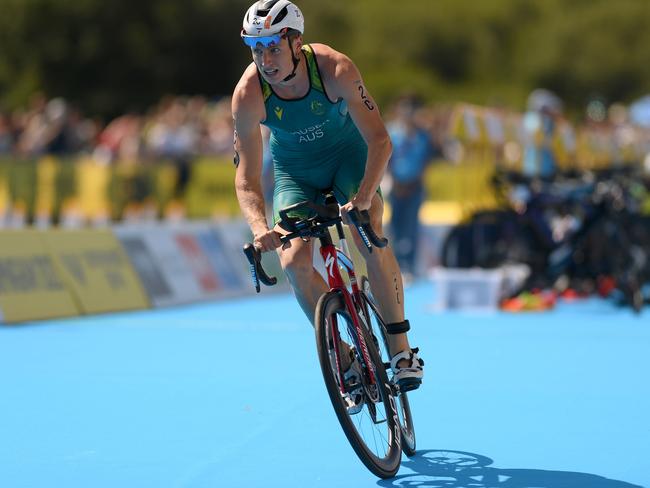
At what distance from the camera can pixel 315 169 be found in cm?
675

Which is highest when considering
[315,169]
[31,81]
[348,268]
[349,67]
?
[349,67]

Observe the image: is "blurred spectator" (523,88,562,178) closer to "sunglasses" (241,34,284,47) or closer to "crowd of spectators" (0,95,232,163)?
"crowd of spectators" (0,95,232,163)

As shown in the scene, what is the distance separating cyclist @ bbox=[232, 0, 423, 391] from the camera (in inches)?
245

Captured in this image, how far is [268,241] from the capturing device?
236 inches

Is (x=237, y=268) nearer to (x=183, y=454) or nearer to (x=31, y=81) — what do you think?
(x=183, y=454)

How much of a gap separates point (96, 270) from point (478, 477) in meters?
8.22

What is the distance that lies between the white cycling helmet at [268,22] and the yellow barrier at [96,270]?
747cm

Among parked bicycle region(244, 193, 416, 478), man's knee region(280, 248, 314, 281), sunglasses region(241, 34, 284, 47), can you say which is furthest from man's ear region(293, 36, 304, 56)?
man's knee region(280, 248, 314, 281)

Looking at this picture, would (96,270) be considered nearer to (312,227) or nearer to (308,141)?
(308,141)

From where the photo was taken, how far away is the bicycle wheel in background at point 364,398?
19.0 ft

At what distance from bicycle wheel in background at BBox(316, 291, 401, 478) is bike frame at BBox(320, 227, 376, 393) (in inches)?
0.7

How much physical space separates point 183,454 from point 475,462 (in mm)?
1445

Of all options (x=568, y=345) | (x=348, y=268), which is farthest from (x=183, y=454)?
(x=568, y=345)

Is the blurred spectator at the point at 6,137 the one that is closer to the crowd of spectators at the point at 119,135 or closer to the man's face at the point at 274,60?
the crowd of spectators at the point at 119,135
